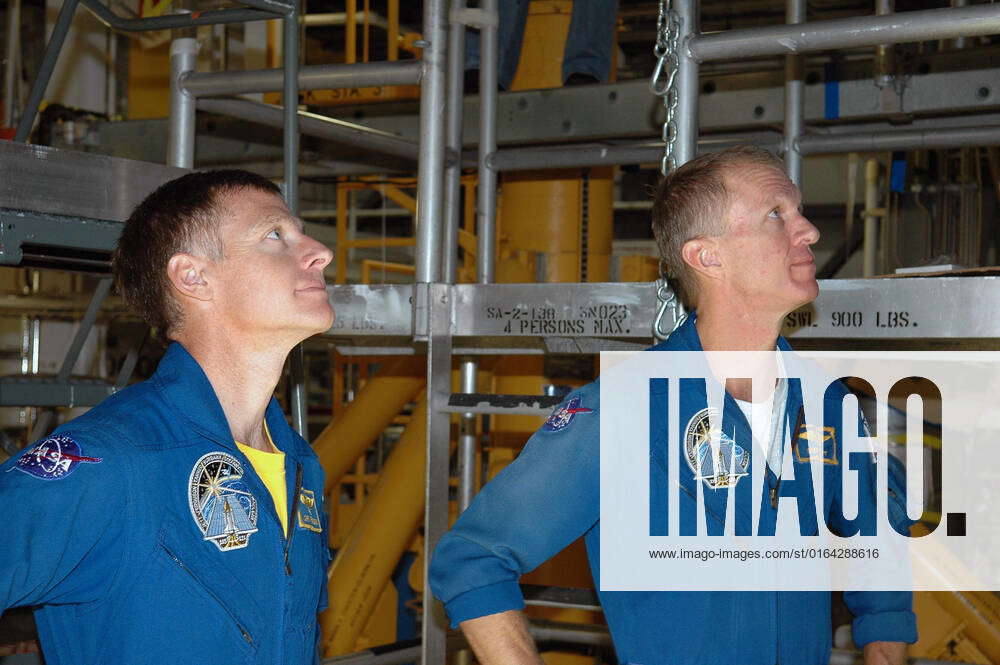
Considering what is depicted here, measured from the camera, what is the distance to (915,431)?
13.7 ft

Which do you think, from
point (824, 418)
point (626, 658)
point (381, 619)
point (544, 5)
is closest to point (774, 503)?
point (824, 418)

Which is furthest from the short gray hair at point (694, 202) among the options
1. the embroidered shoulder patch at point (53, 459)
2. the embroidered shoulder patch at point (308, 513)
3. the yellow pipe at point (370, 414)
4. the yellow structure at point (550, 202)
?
the yellow pipe at point (370, 414)

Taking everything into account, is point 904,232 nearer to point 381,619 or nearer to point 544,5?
point 544,5

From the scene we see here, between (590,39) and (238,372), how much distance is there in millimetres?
2975

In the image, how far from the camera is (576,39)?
4844 mm

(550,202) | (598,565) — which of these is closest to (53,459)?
(598,565)

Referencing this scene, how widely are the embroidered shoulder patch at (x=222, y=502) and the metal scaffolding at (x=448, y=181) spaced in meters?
1.03

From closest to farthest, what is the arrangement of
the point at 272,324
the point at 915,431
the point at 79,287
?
the point at 272,324
the point at 915,431
the point at 79,287

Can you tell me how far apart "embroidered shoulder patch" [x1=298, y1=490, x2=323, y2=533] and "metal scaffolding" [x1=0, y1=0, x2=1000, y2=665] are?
2.72 ft

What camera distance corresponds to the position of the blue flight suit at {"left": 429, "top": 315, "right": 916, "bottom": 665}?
2324mm

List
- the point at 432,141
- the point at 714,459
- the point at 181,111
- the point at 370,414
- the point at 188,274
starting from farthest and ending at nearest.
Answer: the point at 370,414, the point at 181,111, the point at 432,141, the point at 714,459, the point at 188,274

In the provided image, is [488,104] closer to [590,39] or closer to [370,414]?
[590,39]

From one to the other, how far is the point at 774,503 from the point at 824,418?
271 millimetres

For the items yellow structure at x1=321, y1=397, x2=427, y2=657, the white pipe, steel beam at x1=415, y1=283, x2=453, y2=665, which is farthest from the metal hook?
the white pipe
